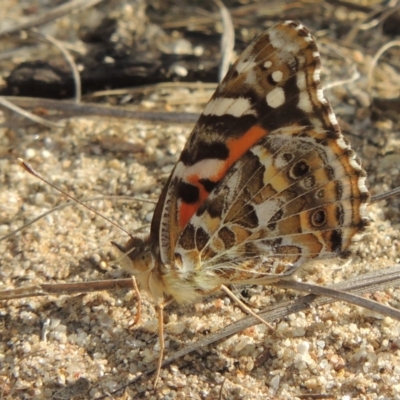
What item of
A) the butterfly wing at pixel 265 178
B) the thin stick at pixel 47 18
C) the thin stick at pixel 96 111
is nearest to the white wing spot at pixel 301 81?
the butterfly wing at pixel 265 178

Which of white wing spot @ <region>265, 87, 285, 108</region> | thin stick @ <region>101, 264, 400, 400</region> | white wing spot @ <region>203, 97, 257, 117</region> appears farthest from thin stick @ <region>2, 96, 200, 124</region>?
thin stick @ <region>101, 264, 400, 400</region>

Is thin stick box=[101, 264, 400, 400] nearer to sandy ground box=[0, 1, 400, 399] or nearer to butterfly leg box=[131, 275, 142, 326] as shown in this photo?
sandy ground box=[0, 1, 400, 399]

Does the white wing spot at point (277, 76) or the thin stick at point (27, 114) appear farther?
the thin stick at point (27, 114)

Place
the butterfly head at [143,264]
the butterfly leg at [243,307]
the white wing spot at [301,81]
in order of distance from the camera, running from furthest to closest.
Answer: the butterfly head at [143,264]
the butterfly leg at [243,307]
the white wing spot at [301,81]

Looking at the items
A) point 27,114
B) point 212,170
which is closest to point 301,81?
point 212,170

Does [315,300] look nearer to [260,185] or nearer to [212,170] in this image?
[260,185]

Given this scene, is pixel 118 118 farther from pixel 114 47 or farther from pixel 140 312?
pixel 140 312

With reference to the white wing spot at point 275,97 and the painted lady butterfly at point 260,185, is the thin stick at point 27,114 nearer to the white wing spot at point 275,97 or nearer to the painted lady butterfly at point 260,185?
the painted lady butterfly at point 260,185
